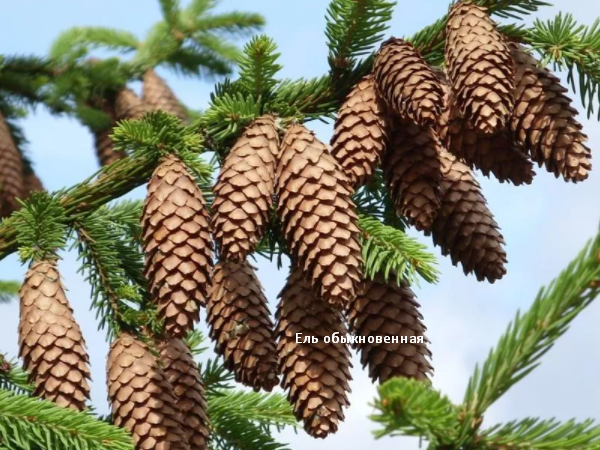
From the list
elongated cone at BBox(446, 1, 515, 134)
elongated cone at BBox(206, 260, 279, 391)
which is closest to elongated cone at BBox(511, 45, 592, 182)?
elongated cone at BBox(446, 1, 515, 134)

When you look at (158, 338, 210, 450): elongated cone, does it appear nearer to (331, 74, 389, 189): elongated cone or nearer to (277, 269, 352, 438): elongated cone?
(277, 269, 352, 438): elongated cone

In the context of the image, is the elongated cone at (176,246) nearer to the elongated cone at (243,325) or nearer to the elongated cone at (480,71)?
the elongated cone at (243,325)

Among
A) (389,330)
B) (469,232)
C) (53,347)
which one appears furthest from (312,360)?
(53,347)

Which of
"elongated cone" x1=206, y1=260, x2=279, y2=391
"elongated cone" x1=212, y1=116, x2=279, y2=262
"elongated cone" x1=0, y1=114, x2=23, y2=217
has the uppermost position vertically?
"elongated cone" x1=0, y1=114, x2=23, y2=217

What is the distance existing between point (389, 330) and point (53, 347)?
0.71 metres

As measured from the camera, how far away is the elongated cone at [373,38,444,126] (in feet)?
6.43

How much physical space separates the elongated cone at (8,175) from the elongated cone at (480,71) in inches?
105

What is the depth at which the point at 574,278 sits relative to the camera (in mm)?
1176

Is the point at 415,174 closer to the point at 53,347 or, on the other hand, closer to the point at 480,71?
the point at 480,71

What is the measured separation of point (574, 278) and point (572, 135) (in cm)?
88

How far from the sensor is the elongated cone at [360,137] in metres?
2.04

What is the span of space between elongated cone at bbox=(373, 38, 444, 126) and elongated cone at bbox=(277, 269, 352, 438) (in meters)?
0.41

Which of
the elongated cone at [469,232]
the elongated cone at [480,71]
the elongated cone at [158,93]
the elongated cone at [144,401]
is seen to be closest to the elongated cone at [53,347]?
the elongated cone at [144,401]

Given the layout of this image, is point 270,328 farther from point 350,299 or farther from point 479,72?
point 479,72
